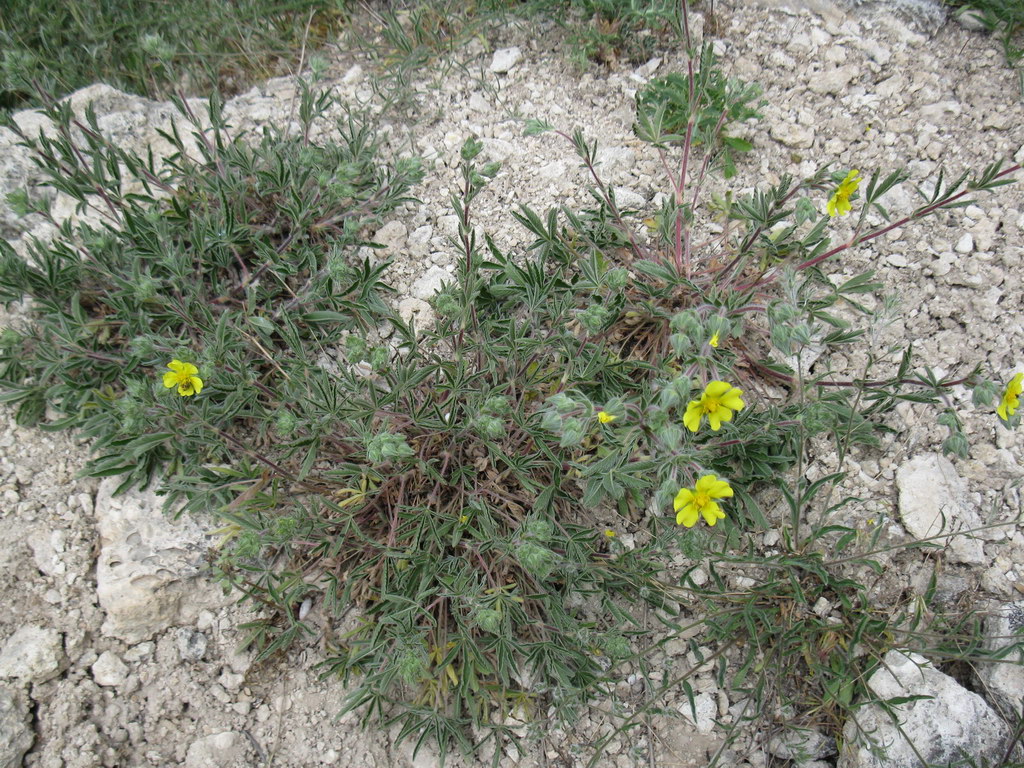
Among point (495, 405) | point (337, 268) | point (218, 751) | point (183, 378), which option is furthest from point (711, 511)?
point (218, 751)

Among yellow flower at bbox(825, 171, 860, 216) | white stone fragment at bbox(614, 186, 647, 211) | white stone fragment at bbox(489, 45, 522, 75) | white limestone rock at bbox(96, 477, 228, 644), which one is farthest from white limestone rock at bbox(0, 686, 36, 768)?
white stone fragment at bbox(489, 45, 522, 75)

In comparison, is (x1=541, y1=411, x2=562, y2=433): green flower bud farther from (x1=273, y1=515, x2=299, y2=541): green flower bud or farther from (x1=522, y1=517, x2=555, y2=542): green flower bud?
(x1=273, y1=515, x2=299, y2=541): green flower bud

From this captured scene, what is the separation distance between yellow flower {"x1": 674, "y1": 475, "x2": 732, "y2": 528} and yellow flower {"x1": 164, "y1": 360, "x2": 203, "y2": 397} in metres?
1.82

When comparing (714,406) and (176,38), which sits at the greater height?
(176,38)

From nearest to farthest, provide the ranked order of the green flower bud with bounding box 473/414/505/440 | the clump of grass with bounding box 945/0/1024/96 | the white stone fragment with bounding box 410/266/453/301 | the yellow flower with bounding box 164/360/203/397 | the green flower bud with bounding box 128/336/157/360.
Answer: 1. the green flower bud with bounding box 473/414/505/440
2. the yellow flower with bounding box 164/360/203/397
3. the green flower bud with bounding box 128/336/157/360
4. the white stone fragment with bounding box 410/266/453/301
5. the clump of grass with bounding box 945/0/1024/96

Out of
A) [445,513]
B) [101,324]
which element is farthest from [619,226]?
[101,324]

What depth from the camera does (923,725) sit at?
263 cm

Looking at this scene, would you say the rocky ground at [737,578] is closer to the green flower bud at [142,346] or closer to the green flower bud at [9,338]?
the green flower bud at [9,338]

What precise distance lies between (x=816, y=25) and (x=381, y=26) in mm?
2509

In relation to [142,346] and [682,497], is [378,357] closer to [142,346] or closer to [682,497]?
[142,346]

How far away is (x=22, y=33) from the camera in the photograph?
463 cm

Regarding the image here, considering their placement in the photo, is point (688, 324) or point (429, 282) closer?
point (688, 324)

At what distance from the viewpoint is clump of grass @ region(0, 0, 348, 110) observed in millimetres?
4598

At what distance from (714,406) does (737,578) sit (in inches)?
36.8
